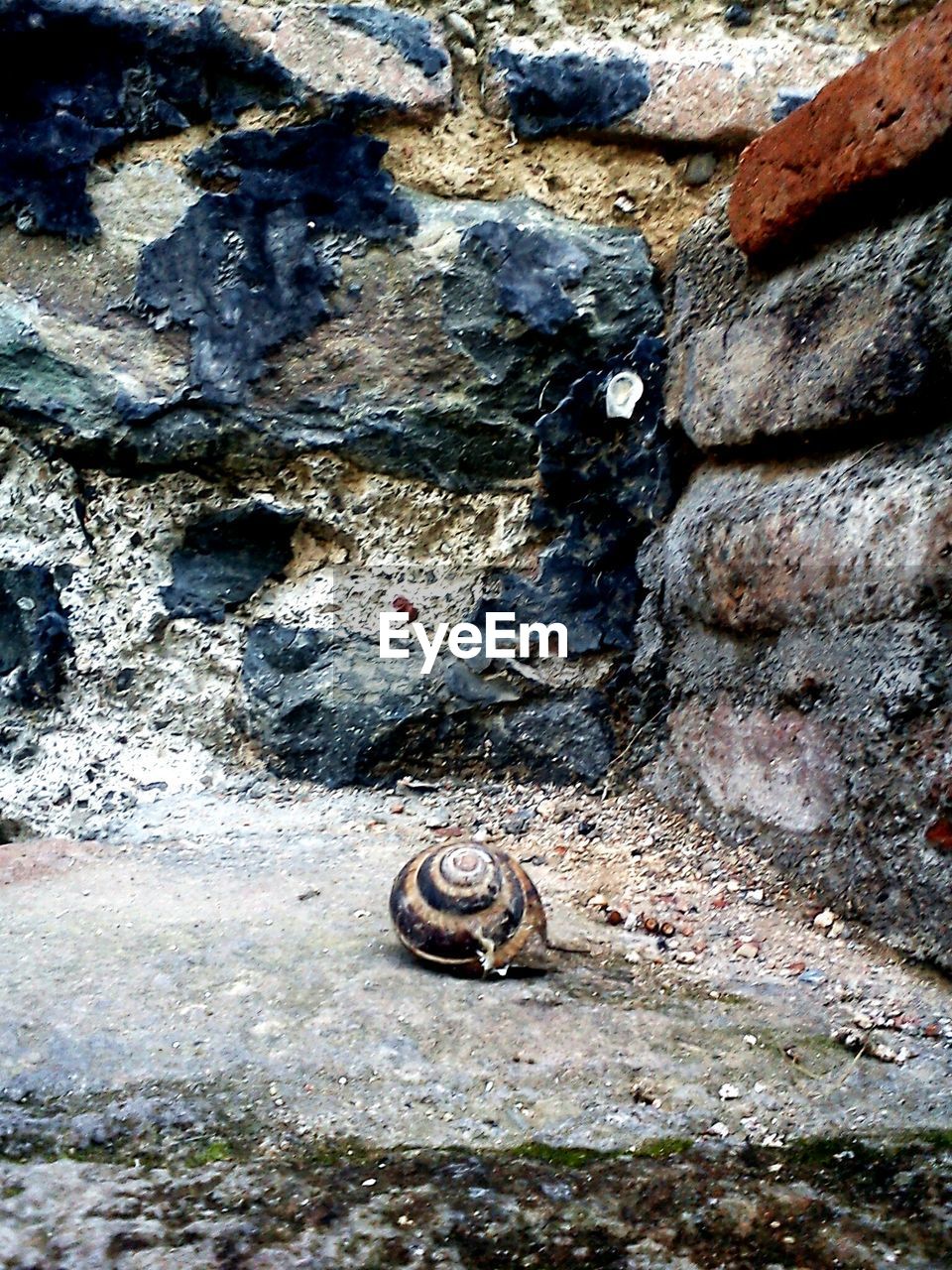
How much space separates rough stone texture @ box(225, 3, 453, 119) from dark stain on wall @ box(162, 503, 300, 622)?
30.2 inches

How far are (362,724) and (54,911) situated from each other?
2.18 feet

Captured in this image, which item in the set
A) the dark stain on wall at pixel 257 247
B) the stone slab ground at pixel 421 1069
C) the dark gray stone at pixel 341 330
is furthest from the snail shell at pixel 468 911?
the dark stain on wall at pixel 257 247

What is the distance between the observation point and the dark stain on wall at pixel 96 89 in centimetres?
198

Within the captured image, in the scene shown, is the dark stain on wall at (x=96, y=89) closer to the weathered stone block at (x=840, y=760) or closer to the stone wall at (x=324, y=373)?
the stone wall at (x=324, y=373)

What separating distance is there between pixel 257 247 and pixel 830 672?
127 centimetres

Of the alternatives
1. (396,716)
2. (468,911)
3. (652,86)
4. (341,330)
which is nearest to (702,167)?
(652,86)

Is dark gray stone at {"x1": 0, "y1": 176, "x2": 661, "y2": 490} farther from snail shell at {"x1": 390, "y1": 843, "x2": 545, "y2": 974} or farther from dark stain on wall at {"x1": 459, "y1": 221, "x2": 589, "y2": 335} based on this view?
snail shell at {"x1": 390, "y1": 843, "x2": 545, "y2": 974}

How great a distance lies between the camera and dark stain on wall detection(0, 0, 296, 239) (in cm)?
198

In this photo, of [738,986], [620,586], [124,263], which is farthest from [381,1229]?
[124,263]

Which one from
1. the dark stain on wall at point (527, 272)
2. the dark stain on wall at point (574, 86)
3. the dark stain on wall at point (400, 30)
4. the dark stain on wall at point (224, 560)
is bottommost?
the dark stain on wall at point (224, 560)

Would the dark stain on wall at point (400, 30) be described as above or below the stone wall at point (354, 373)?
above

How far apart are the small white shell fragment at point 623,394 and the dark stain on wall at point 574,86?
465 millimetres

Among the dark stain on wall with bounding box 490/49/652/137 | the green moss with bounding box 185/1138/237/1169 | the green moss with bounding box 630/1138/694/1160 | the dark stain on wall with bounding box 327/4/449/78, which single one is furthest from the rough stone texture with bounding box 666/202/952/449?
the green moss with bounding box 185/1138/237/1169

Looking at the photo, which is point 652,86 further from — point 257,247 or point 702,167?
point 257,247
